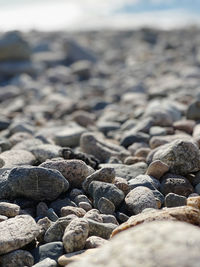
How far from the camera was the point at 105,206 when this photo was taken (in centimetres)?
305

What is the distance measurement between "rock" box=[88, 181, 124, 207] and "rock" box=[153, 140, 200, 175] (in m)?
0.62

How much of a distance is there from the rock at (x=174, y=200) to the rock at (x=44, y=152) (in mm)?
1270

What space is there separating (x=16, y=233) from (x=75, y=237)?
14.2 inches

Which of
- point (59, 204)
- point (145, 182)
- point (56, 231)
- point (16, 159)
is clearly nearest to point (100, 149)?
point (16, 159)

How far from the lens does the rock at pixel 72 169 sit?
3357 mm

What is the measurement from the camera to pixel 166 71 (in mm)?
12039

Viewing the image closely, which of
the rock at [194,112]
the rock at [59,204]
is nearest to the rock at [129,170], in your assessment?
the rock at [59,204]

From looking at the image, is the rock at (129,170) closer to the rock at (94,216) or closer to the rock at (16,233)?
the rock at (94,216)

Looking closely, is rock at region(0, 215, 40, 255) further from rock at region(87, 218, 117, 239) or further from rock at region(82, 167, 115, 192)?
rock at region(82, 167, 115, 192)

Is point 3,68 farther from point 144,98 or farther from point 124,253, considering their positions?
point 124,253

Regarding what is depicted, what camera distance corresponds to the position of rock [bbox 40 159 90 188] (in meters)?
3.36

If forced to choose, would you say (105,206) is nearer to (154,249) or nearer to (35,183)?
(35,183)

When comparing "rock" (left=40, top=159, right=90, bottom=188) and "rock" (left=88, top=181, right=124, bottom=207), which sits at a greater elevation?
"rock" (left=40, top=159, right=90, bottom=188)

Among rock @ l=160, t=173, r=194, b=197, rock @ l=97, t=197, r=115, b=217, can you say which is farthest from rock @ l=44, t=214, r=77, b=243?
rock @ l=160, t=173, r=194, b=197
